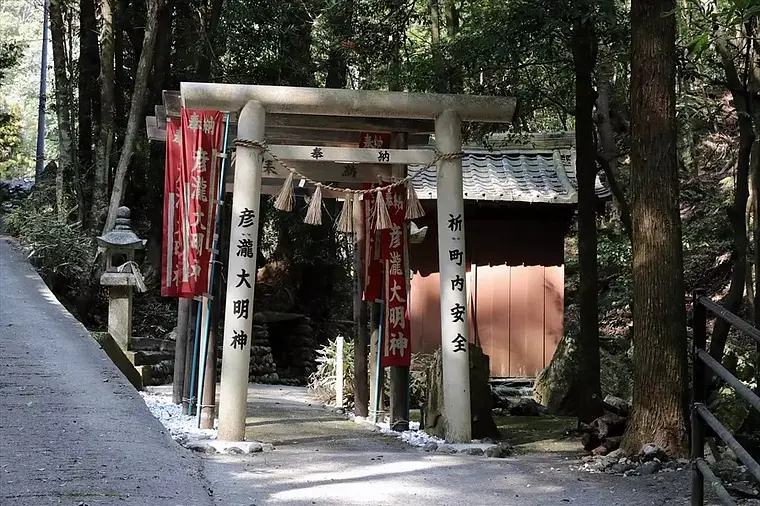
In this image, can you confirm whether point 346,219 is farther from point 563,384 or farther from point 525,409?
point 563,384

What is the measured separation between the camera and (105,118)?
14.3m

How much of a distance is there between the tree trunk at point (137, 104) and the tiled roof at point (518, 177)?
441 centimetres

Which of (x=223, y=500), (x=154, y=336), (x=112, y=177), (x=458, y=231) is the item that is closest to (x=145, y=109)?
(x=112, y=177)

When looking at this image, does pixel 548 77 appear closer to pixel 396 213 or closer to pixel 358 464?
pixel 396 213

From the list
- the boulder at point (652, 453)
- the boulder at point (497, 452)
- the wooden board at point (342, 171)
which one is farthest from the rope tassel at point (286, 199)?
the boulder at point (652, 453)

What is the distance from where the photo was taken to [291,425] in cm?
873

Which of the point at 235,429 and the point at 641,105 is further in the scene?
the point at 235,429

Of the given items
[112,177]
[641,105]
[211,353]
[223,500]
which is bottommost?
[223,500]

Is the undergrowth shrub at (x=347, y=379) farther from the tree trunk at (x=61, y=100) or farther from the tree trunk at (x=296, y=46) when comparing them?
the tree trunk at (x=61, y=100)

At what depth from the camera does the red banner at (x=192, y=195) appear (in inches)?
301

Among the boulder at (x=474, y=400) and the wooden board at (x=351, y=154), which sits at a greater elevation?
the wooden board at (x=351, y=154)

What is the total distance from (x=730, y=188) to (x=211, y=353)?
518 inches

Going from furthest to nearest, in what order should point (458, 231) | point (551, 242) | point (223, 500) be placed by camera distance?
point (551, 242), point (458, 231), point (223, 500)

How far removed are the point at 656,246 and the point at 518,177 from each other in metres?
7.20
